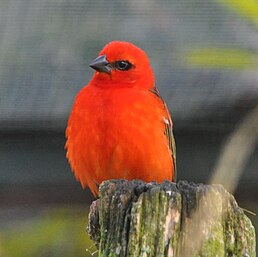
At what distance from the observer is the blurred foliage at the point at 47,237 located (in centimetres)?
236

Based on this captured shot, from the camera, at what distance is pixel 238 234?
1.98 meters

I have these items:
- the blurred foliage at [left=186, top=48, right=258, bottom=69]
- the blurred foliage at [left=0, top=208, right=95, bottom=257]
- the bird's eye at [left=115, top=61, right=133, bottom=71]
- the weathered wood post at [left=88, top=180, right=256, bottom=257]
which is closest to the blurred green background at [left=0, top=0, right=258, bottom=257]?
the blurred foliage at [left=0, top=208, right=95, bottom=257]

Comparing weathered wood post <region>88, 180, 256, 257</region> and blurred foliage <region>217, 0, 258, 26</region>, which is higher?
blurred foliage <region>217, 0, 258, 26</region>

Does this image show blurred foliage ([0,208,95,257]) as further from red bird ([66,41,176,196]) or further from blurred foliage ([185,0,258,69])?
blurred foliage ([185,0,258,69])

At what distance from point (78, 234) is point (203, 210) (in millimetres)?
1276

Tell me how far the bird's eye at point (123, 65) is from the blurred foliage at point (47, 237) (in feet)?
2.55

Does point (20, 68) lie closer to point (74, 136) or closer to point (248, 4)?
point (74, 136)

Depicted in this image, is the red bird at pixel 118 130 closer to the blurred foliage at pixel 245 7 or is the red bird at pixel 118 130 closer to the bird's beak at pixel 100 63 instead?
the bird's beak at pixel 100 63

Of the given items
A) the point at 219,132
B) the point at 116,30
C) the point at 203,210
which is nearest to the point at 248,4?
the point at 203,210

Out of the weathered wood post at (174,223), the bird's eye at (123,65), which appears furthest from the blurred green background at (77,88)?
the weathered wood post at (174,223)

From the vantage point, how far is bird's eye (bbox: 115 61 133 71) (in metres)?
3.78

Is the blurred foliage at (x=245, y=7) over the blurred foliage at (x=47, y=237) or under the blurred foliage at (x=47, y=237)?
over

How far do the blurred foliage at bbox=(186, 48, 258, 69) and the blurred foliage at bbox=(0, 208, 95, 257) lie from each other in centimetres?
92

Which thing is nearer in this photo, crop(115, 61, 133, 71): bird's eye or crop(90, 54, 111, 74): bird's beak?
crop(90, 54, 111, 74): bird's beak
